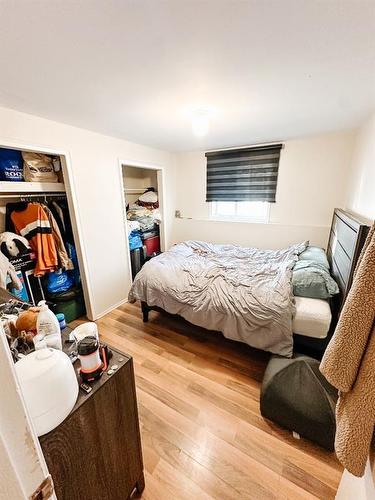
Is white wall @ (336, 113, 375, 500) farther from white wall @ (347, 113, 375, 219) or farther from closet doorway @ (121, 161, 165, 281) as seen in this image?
closet doorway @ (121, 161, 165, 281)

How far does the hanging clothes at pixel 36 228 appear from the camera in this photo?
2154 mm

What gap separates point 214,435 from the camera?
1.38 meters

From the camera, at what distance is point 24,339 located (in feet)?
2.80

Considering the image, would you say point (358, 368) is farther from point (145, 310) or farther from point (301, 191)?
point (301, 191)

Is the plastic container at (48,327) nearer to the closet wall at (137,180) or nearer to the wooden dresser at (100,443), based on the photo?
the wooden dresser at (100,443)

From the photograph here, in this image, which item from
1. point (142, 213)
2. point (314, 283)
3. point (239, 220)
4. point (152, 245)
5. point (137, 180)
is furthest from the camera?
point (137, 180)

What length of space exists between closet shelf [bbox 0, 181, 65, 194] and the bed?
1.33 m

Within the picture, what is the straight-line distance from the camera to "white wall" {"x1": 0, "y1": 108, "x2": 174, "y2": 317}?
6.17 feet

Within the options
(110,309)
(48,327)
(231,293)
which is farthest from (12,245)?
(231,293)

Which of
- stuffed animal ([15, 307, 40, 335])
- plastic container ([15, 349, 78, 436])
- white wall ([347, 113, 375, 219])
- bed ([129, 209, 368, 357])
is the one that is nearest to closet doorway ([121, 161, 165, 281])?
bed ([129, 209, 368, 357])

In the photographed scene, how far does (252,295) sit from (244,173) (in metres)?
2.20

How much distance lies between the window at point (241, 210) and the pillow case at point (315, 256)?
102 cm

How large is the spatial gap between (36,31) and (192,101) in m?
1.05

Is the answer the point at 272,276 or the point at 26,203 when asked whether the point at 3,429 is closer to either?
the point at 272,276
